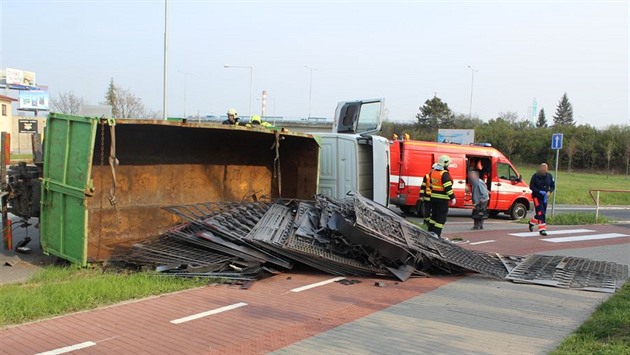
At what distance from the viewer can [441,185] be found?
34.0ft

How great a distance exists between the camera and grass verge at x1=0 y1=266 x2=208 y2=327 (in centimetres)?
544

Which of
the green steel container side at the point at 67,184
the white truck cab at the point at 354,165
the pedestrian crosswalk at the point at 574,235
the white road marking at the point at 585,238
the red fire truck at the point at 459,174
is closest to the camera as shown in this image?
the green steel container side at the point at 67,184

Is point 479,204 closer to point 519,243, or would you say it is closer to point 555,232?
point 555,232

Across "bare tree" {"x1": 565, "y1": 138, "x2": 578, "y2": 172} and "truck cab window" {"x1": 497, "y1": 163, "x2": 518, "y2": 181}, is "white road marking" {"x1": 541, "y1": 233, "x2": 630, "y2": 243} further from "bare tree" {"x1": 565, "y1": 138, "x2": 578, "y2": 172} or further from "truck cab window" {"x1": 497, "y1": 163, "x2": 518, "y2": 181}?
"bare tree" {"x1": 565, "y1": 138, "x2": 578, "y2": 172}

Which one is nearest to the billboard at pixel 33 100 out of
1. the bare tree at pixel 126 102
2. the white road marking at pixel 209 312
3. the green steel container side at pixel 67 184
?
the bare tree at pixel 126 102

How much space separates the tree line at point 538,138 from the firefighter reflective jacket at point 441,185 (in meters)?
53.9

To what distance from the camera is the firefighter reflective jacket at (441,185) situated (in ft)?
33.9

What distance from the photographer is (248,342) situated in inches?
191

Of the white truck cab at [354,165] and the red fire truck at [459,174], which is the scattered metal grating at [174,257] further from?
the red fire truck at [459,174]

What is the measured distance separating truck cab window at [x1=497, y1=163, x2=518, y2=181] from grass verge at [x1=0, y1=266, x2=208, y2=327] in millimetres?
13904

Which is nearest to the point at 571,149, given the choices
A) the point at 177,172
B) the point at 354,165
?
the point at 354,165

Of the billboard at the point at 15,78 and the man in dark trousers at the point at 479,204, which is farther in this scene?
the billboard at the point at 15,78

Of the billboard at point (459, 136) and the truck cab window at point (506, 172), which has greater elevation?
the billboard at point (459, 136)

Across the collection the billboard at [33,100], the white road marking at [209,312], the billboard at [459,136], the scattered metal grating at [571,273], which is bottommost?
the white road marking at [209,312]
